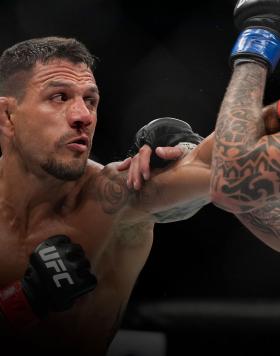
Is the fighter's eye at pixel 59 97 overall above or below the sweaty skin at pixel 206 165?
above

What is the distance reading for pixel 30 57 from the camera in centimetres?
188

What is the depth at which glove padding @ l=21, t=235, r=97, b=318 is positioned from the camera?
5.74 ft

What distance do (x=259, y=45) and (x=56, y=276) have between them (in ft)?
2.88

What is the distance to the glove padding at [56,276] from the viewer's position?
175cm

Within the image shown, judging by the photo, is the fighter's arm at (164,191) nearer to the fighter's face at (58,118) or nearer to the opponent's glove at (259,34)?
the fighter's face at (58,118)

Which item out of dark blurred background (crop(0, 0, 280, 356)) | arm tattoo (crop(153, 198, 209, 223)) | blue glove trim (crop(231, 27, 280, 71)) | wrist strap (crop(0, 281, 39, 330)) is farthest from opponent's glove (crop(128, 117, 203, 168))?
dark blurred background (crop(0, 0, 280, 356))

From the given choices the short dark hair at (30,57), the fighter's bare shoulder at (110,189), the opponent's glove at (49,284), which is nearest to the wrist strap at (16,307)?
the opponent's glove at (49,284)

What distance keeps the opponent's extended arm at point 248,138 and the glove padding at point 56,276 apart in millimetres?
571

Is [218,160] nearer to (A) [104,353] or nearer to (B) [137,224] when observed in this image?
(B) [137,224]

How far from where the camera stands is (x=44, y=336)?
6.13 ft

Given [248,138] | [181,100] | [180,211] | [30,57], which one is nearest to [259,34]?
[248,138]

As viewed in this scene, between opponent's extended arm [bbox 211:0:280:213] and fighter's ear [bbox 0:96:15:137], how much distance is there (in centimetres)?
→ 80

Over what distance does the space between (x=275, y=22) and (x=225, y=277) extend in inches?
83.6

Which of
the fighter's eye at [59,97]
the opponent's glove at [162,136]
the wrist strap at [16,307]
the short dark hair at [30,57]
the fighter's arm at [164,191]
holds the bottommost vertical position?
the wrist strap at [16,307]
